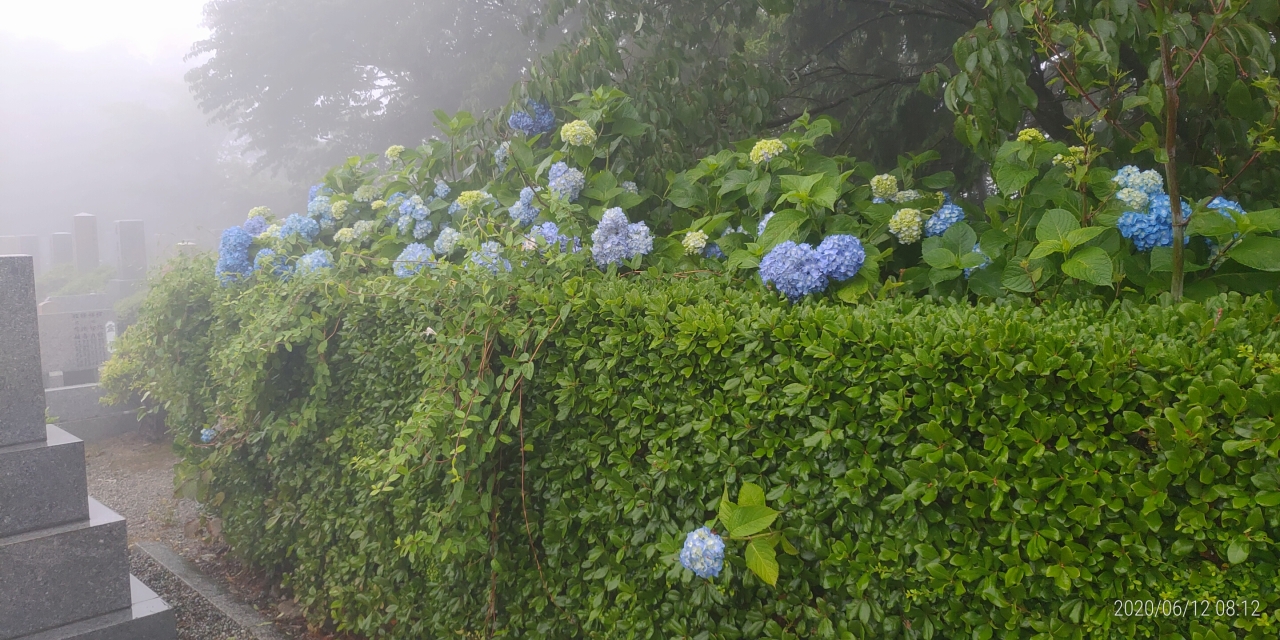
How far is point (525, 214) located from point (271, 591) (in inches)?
89.3

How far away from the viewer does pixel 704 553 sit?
1.71 meters

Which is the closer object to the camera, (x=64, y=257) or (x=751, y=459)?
(x=751, y=459)

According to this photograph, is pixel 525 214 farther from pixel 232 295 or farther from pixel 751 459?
pixel 232 295

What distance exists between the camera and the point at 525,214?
3.06 m

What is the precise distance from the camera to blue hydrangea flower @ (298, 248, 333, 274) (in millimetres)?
3439

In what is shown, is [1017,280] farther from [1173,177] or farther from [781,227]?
[781,227]

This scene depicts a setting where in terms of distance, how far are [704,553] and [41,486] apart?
264cm

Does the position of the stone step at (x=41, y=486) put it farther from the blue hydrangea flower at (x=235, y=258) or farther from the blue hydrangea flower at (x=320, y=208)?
the blue hydrangea flower at (x=320, y=208)

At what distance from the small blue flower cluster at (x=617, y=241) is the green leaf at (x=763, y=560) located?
1268mm

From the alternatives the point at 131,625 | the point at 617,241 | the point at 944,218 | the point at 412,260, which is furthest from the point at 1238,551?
the point at 131,625

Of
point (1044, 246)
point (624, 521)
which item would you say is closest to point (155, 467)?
point (624, 521)

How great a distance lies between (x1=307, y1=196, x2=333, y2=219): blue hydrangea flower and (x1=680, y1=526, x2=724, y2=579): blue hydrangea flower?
10.7 feet

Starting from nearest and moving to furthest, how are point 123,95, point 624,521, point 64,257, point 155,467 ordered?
point 624,521 → point 155,467 → point 64,257 → point 123,95

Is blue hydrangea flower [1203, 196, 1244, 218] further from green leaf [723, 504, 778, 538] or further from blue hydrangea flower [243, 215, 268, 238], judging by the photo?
blue hydrangea flower [243, 215, 268, 238]
